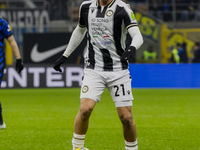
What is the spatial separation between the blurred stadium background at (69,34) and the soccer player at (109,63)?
14122 millimetres

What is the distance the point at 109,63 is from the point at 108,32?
1.15 feet

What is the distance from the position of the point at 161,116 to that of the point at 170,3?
1881 centimetres

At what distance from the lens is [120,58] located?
19.2ft

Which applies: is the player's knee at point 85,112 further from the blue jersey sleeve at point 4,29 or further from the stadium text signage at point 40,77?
the stadium text signage at point 40,77

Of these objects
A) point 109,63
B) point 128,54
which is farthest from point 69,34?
point 128,54

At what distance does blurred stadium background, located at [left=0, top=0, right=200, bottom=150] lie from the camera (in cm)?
834

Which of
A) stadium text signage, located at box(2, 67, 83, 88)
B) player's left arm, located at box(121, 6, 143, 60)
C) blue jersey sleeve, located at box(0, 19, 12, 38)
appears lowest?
stadium text signage, located at box(2, 67, 83, 88)

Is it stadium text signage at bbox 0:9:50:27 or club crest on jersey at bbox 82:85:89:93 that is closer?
club crest on jersey at bbox 82:85:89:93

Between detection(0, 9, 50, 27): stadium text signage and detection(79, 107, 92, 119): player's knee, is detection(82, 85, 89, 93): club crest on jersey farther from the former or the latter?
detection(0, 9, 50, 27): stadium text signage

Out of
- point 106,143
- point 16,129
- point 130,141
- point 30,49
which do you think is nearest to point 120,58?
point 130,141

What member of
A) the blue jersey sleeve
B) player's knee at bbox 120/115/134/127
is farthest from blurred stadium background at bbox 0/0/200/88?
player's knee at bbox 120/115/134/127

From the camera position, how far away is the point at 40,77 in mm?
20281

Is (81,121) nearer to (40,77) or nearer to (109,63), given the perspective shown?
(109,63)

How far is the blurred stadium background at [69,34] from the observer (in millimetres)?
20266
